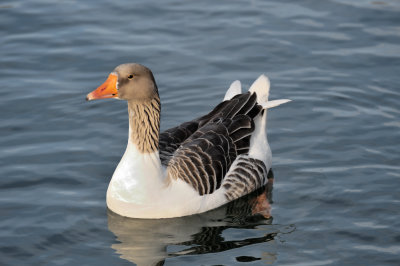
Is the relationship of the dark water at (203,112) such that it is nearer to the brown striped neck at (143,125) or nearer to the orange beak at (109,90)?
the brown striped neck at (143,125)

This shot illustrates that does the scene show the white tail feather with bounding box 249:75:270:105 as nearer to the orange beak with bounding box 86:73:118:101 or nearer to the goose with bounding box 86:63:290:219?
the goose with bounding box 86:63:290:219

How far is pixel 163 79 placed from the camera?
1484 centimetres

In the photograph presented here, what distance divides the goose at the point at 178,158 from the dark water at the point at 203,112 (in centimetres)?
30

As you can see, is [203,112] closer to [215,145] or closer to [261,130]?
[261,130]

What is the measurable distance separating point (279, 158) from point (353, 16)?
5.89 meters

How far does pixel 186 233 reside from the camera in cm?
1045

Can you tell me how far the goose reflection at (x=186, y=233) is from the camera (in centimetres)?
991

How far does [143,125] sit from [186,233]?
160cm

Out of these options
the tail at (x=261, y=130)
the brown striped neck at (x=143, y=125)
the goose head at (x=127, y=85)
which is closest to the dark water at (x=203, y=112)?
the tail at (x=261, y=130)

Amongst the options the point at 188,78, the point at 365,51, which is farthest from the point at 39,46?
the point at 365,51

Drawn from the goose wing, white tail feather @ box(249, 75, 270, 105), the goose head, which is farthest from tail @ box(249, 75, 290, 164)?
the goose head

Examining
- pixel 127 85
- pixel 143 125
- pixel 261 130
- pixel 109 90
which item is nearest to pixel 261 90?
pixel 261 130

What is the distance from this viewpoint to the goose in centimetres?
1026

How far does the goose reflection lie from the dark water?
0.09ft
